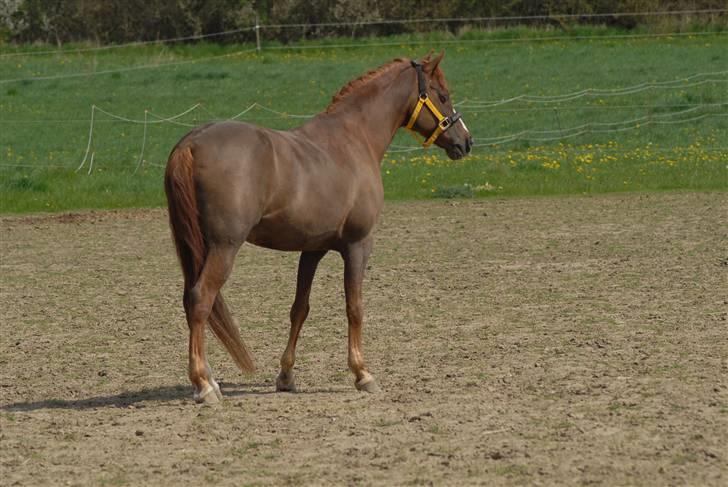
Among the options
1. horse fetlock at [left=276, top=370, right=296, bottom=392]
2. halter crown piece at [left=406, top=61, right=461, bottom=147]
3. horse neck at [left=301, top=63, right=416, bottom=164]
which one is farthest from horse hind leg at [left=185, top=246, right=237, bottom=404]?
halter crown piece at [left=406, top=61, right=461, bottom=147]

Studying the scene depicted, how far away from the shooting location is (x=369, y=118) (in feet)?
26.8

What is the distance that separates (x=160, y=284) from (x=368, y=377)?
A: 4.76 meters

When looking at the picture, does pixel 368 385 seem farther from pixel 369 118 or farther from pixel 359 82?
pixel 359 82

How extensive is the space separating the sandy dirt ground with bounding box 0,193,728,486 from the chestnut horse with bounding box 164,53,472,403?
52cm

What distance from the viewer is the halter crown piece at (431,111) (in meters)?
8.31

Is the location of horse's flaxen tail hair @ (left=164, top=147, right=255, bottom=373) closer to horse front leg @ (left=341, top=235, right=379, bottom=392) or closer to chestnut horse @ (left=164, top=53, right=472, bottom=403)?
chestnut horse @ (left=164, top=53, right=472, bottom=403)

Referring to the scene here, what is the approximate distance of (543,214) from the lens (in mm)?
16359

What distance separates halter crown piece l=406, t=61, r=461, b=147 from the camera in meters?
8.31

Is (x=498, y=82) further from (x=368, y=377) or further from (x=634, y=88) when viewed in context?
(x=368, y=377)

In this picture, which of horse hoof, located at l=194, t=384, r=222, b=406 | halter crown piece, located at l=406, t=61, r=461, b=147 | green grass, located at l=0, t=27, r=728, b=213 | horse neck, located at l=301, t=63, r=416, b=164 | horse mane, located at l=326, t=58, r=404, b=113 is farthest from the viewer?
green grass, located at l=0, t=27, r=728, b=213

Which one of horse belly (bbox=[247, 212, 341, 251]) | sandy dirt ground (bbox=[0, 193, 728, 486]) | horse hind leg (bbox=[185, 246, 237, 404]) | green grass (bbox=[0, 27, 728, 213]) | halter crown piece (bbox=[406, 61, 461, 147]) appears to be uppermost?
halter crown piece (bbox=[406, 61, 461, 147])

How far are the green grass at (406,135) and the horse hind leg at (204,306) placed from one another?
11.7m

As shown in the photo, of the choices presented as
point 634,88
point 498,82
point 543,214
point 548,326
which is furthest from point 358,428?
point 498,82

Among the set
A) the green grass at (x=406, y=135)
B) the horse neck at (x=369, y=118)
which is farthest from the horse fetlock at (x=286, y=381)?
the green grass at (x=406, y=135)
